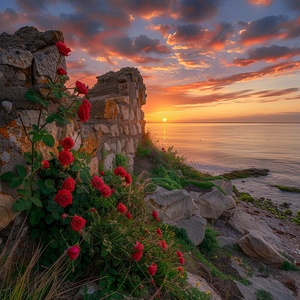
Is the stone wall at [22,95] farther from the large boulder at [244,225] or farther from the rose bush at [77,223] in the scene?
the large boulder at [244,225]

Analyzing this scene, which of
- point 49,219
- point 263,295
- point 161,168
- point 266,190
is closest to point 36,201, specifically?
point 49,219

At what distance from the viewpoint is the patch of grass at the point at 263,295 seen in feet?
12.8

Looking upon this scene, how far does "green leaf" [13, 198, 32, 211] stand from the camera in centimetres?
220

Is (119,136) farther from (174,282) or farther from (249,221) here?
(249,221)

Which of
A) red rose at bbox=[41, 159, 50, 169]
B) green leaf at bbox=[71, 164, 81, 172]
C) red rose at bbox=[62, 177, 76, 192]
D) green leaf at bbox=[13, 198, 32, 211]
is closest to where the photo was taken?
green leaf at bbox=[13, 198, 32, 211]

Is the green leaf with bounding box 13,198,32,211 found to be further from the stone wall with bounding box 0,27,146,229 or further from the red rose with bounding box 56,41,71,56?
the red rose with bounding box 56,41,71,56

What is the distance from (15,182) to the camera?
2227mm

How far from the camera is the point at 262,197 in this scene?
1427 cm

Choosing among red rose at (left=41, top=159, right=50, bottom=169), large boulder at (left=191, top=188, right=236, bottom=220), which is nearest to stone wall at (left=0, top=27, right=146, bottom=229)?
red rose at (left=41, top=159, right=50, bottom=169)

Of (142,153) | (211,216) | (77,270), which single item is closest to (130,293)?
(77,270)

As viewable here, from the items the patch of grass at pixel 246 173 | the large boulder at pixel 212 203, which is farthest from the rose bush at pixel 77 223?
the patch of grass at pixel 246 173

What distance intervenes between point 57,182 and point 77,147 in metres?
0.99

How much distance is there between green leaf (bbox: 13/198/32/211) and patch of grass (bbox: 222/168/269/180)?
1734cm

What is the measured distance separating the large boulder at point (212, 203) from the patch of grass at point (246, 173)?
39.2 feet
